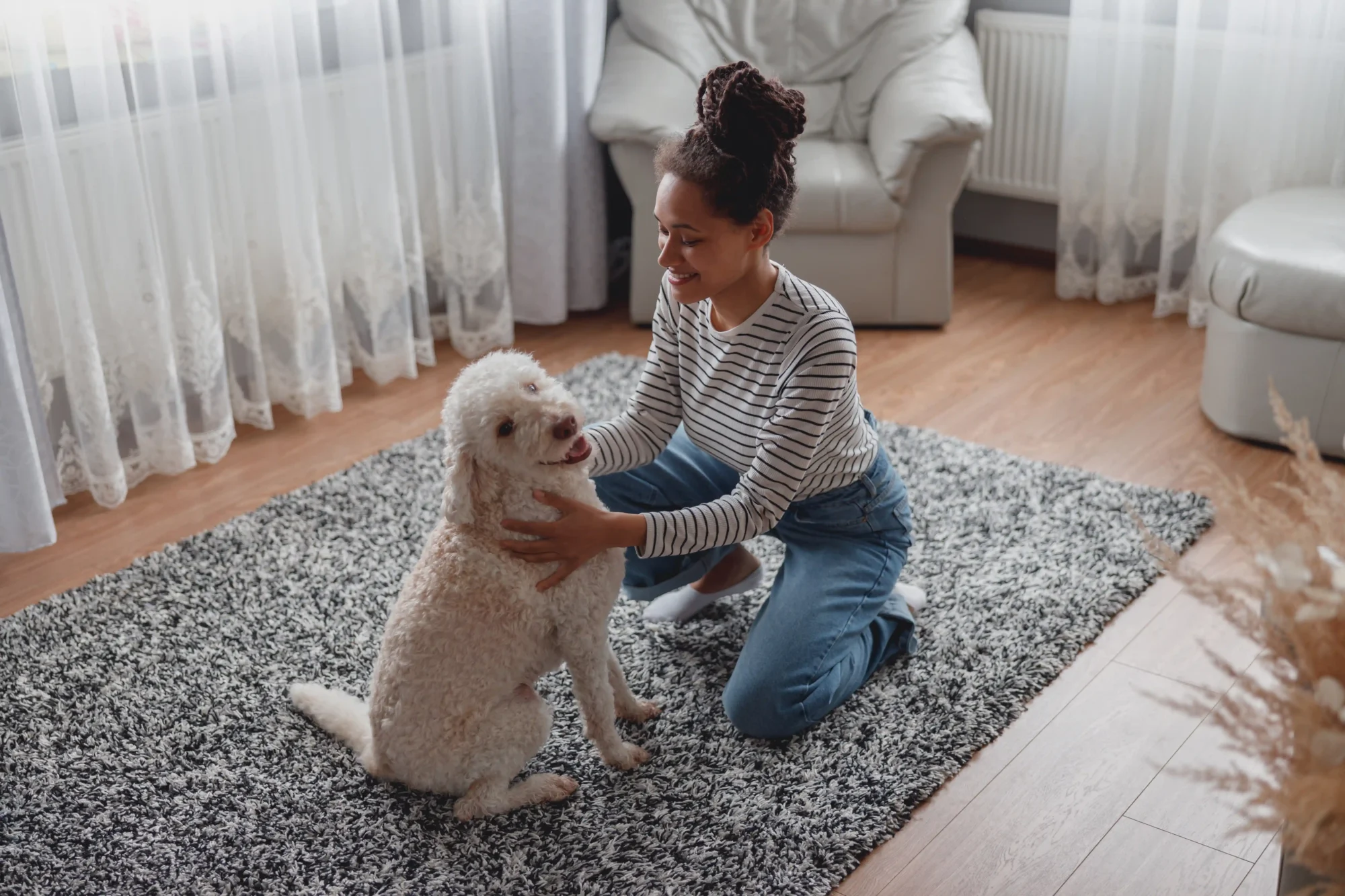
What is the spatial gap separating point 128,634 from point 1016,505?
5.96ft

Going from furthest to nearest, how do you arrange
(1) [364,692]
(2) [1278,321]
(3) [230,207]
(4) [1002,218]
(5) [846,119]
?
(4) [1002,218] → (5) [846,119] → (3) [230,207] → (2) [1278,321] → (1) [364,692]

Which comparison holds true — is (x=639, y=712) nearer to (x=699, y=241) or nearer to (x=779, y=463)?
(x=779, y=463)

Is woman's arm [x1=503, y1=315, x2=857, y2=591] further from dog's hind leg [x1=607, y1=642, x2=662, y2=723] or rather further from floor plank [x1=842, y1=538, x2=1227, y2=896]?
floor plank [x1=842, y1=538, x2=1227, y2=896]

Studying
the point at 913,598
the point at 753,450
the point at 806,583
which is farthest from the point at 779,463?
the point at 913,598

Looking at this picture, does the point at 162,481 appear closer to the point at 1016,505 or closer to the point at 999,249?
the point at 1016,505

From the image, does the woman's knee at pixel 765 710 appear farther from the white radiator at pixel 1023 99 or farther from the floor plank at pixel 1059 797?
the white radiator at pixel 1023 99

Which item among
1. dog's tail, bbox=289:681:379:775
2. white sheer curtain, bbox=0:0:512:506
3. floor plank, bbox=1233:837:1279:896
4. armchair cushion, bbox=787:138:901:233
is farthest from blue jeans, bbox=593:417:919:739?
armchair cushion, bbox=787:138:901:233

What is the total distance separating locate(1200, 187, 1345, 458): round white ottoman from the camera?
2.82 m

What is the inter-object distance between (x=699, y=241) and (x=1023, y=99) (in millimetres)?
2674

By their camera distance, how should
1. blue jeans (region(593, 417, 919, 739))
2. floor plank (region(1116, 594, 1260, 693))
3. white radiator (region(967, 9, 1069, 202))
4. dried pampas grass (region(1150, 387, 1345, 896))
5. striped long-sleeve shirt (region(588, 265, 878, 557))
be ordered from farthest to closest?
white radiator (region(967, 9, 1069, 202)), floor plank (region(1116, 594, 1260, 693)), blue jeans (region(593, 417, 919, 739)), striped long-sleeve shirt (region(588, 265, 878, 557)), dried pampas grass (region(1150, 387, 1345, 896))

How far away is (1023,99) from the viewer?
4.15 m

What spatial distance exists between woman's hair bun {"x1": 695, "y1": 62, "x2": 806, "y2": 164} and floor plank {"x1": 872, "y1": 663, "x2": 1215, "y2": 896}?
0.95m

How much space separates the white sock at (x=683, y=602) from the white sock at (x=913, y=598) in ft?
0.89

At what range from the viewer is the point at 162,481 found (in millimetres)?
3055
